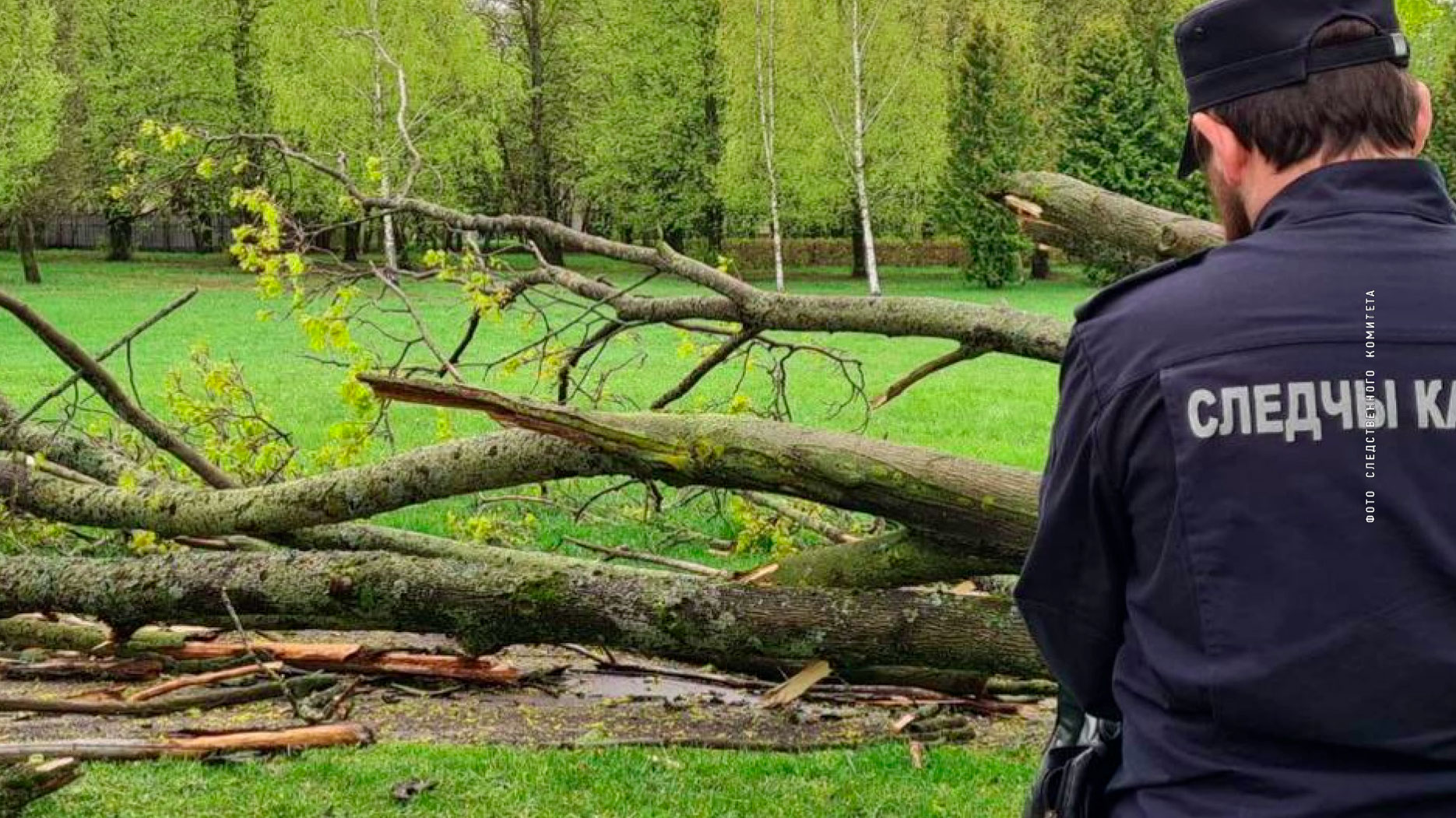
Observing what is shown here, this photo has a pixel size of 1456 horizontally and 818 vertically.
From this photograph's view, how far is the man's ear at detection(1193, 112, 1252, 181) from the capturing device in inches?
69.3

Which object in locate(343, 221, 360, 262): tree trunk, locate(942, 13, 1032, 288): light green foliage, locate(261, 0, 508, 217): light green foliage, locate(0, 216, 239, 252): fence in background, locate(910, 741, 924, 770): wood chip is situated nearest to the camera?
locate(910, 741, 924, 770): wood chip

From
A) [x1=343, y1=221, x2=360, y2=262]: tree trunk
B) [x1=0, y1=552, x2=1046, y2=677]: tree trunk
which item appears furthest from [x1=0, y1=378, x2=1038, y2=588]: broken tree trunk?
[x1=343, y1=221, x2=360, y2=262]: tree trunk

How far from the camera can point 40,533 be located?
7.23m

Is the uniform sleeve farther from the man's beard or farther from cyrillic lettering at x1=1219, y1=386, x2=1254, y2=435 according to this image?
the man's beard

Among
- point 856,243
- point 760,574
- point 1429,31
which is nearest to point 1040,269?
point 856,243

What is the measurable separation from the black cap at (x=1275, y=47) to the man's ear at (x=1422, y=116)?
1.6 inches

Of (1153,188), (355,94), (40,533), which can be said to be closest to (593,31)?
(355,94)

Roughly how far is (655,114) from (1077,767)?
137 ft

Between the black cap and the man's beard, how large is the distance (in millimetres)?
91

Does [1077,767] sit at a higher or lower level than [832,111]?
lower

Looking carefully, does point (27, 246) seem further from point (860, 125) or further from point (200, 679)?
point (200, 679)

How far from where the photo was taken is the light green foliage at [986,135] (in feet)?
124

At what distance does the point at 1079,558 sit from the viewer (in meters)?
1.81

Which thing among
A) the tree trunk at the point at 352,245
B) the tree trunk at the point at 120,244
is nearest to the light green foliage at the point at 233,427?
the tree trunk at the point at 352,245
